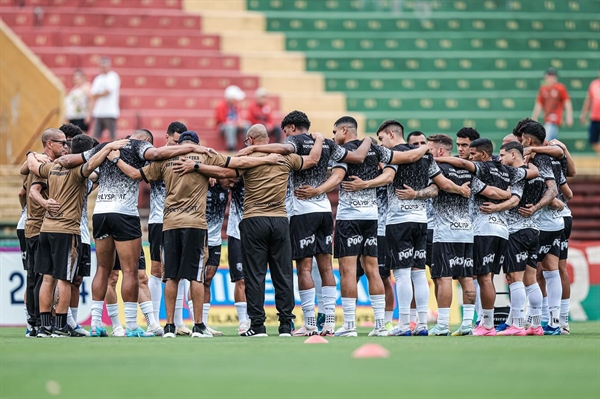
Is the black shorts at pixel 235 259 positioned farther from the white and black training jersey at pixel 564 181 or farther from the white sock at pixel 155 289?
the white and black training jersey at pixel 564 181

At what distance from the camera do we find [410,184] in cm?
1374

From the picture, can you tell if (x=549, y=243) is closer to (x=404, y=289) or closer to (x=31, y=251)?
(x=404, y=289)

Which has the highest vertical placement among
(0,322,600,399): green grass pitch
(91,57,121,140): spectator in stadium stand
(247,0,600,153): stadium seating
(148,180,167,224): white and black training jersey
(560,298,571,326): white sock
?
(247,0,600,153): stadium seating

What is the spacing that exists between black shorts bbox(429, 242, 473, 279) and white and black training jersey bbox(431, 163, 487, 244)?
0.24 ft

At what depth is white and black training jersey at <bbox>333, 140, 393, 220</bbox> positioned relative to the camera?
13.5 m

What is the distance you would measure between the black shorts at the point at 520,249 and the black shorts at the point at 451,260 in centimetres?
63

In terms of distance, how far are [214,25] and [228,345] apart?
66.5 ft

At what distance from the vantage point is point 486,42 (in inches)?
1266

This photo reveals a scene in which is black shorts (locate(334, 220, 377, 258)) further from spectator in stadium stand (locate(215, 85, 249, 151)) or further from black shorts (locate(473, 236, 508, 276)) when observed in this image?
spectator in stadium stand (locate(215, 85, 249, 151))

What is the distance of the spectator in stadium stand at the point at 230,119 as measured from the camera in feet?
82.4

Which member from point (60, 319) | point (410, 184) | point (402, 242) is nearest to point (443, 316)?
point (402, 242)

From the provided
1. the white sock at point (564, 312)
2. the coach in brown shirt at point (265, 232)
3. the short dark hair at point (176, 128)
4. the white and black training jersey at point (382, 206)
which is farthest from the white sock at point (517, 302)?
the short dark hair at point (176, 128)

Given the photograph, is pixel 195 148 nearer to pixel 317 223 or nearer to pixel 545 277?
pixel 317 223

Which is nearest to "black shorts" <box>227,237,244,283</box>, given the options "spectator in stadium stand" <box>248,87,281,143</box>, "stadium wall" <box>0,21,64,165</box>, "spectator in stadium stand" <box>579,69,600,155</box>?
"stadium wall" <box>0,21,64,165</box>
